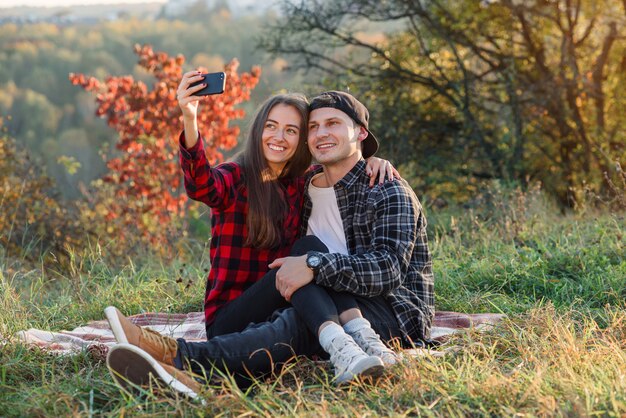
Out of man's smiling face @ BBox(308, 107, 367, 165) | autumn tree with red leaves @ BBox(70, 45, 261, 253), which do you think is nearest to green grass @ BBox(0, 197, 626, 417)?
man's smiling face @ BBox(308, 107, 367, 165)

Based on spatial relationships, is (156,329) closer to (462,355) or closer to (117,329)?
(117,329)

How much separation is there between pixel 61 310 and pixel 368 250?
2.22 metres

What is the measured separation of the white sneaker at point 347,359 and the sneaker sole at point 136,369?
21.8 inches

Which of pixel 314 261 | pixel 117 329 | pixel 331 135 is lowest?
pixel 117 329

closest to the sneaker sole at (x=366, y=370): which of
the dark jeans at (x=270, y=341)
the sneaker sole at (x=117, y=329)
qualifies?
the dark jeans at (x=270, y=341)

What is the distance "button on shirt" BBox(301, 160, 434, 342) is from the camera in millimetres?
3359

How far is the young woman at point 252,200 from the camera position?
353cm

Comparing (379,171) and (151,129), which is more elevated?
(151,129)

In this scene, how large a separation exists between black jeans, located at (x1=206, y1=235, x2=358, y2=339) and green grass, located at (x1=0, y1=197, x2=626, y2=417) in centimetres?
24

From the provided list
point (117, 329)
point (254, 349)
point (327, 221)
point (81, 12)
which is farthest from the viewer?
point (81, 12)

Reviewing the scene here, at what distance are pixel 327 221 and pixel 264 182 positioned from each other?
0.36 metres

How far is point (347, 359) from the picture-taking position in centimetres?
299

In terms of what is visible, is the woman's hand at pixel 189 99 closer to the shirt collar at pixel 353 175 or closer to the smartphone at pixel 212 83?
the smartphone at pixel 212 83

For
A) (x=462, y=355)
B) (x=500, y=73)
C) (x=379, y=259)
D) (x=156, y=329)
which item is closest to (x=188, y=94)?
(x=379, y=259)
